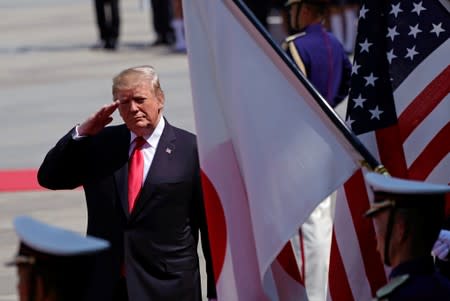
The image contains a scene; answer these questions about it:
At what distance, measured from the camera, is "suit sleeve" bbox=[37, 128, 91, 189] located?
6344 millimetres

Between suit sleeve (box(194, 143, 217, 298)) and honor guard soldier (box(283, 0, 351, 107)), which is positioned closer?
suit sleeve (box(194, 143, 217, 298))

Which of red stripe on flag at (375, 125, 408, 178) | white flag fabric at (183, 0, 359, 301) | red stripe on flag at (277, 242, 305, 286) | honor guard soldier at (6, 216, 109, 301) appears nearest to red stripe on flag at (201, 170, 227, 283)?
white flag fabric at (183, 0, 359, 301)

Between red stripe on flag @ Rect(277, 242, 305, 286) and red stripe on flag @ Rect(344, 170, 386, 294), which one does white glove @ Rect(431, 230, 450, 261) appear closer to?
red stripe on flag @ Rect(344, 170, 386, 294)

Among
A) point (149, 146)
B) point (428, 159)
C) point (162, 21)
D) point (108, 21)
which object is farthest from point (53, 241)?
point (162, 21)

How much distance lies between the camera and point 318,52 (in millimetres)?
9047

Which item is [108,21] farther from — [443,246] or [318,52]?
[443,246]

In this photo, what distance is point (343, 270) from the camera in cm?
619

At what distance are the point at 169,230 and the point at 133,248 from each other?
0.60 feet

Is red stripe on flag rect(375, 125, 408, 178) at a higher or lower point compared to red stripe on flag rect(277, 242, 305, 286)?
higher

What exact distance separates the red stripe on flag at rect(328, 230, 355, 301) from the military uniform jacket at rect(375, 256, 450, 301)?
5.16 feet

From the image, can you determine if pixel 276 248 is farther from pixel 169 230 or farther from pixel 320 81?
pixel 320 81

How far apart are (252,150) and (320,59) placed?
3.33m

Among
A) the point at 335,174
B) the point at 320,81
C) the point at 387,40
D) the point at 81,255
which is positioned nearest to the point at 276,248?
the point at 335,174

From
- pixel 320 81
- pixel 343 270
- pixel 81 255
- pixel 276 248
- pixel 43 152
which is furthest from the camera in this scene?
pixel 43 152
